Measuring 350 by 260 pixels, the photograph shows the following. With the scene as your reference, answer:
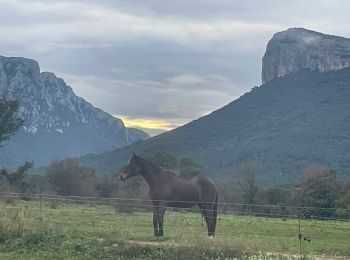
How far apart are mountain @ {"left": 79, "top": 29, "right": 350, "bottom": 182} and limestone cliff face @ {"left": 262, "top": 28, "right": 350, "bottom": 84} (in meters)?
11.8

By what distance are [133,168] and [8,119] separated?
101ft

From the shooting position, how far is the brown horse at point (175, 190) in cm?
1981

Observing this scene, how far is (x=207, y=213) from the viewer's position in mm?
20234

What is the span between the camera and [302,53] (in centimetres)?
16562

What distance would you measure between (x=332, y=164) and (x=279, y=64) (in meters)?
83.8

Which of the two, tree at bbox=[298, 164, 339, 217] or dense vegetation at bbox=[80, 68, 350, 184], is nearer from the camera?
tree at bbox=[298, 164, 339, 217]

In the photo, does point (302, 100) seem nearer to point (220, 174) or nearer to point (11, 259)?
point (220, 174)

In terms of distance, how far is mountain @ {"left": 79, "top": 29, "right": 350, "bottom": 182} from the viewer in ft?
317

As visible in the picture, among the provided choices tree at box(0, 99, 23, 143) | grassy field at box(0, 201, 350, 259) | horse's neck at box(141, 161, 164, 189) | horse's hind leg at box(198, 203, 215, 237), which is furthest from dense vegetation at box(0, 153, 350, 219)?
grassy field at box(0, 201, 350, 259)

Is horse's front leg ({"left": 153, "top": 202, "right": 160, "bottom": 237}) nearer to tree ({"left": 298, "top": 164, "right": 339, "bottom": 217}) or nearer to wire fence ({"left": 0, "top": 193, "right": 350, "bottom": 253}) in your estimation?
wire fence ({"left": 0, "top": 193, "right": 350, "bottom": 253})

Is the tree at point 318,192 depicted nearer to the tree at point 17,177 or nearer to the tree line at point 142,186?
the tree line at point 142,186

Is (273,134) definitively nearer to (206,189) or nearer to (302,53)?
(302,53)

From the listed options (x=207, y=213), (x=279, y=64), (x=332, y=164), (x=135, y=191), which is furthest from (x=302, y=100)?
(x=207, y=213)

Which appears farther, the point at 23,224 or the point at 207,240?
the point at 23,224
